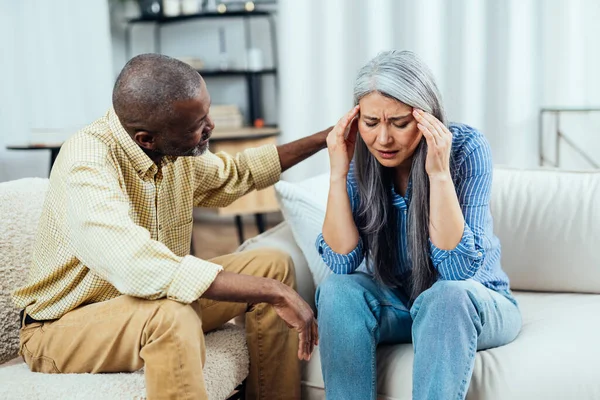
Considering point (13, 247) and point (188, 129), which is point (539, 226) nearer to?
point (188, 129)

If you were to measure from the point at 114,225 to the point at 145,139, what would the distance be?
8.3 inches

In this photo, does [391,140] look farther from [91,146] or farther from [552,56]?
[552,56]

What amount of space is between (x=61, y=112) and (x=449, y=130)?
107 inches

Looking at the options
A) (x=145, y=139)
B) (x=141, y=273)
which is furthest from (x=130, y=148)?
(x=141, y=273)

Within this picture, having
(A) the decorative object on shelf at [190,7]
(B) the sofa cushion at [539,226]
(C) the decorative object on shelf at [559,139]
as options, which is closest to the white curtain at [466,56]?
(C) the decorative object on shelf at [559,139]

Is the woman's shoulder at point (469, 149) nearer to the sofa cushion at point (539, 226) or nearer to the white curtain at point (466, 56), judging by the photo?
the sofa cushion at point (539, 226)

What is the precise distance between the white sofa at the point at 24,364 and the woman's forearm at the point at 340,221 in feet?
1.03

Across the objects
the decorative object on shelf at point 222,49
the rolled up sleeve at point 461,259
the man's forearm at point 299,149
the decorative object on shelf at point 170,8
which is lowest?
Answer: the rolled up sleeve at point 461,259

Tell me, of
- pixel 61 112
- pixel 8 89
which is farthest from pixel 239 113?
pixel 8 89

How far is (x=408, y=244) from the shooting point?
155cm

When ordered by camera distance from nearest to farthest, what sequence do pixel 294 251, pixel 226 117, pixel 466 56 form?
pixel 294 251 → pixel 466 56 → pixel 226 117

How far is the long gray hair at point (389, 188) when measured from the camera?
1457 mm

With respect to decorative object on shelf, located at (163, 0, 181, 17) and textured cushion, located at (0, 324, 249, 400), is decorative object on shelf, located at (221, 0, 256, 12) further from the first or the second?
textured cushion, located at (0, 324, 249, 400)

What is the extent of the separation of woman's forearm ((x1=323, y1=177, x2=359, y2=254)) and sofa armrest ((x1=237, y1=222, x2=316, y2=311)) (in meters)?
0.27
